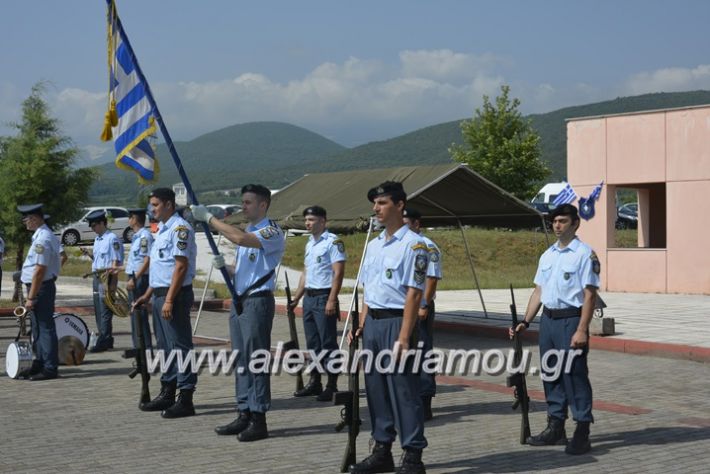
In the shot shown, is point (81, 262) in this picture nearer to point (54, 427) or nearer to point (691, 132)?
point (691, 132)

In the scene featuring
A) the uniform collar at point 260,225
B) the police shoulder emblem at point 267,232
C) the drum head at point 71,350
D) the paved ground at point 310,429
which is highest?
the uniform collar at point 260,225

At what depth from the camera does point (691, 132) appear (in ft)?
76.0

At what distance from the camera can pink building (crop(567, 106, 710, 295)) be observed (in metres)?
23.1

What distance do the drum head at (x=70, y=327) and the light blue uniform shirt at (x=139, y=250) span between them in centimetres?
95

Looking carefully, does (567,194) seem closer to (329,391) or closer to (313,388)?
(313,388)

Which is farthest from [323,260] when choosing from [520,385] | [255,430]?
[520,385]

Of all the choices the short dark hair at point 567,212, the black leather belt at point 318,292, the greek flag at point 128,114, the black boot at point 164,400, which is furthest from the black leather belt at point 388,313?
the black leather belt at point 318,292

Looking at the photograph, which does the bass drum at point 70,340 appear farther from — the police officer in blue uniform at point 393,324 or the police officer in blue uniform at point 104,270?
the police officer in blue uniform at point 393,324

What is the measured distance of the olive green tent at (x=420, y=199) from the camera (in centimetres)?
1396

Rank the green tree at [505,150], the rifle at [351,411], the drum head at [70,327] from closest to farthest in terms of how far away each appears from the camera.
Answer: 1. the rifle at [351,411]
2. the drum head at [70,327]
3. the green tree at [505,150]

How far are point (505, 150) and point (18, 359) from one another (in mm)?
53413

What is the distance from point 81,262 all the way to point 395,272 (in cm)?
3068

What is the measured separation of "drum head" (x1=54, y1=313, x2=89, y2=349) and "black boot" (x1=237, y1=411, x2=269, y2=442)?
196 inches

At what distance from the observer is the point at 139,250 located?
1273 cm
